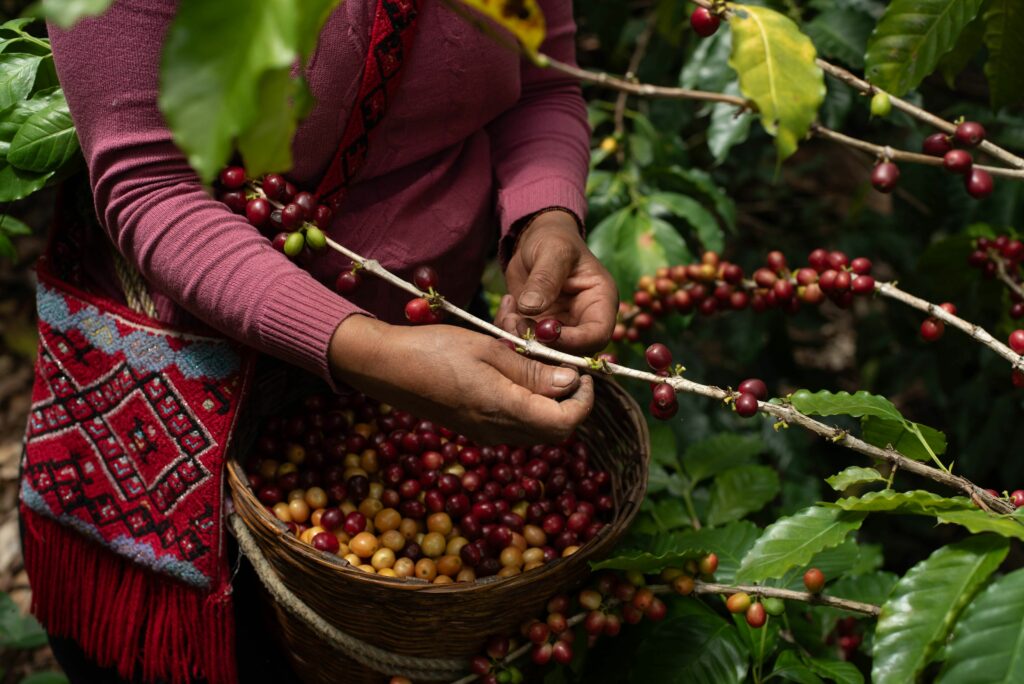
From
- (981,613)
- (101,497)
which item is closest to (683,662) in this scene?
(981,613)

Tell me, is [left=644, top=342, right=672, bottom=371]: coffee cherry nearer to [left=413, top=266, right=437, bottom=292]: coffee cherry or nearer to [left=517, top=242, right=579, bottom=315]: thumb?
[left=517, top=242, right=579, bottom=315]: thumb

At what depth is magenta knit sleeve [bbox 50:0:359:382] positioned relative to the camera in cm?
88

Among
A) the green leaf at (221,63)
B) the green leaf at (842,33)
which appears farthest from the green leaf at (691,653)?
the green leaf at (842,33)

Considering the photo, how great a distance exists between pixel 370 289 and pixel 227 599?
1.53 feet

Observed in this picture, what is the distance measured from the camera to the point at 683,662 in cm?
112

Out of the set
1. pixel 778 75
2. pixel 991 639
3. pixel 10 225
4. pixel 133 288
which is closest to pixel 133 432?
pixel 133 288

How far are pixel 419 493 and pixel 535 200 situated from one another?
0.48 meters

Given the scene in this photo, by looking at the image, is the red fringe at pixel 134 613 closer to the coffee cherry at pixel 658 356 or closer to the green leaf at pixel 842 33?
the coffee cherry at pixel 658 356

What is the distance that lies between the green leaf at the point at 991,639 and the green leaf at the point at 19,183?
44.8 inches

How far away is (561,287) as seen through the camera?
1141 millimetres

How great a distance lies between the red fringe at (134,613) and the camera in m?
1.16

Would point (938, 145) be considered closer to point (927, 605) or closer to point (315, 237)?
point (927, 605)

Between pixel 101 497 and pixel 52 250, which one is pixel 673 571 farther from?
pixel 52 250

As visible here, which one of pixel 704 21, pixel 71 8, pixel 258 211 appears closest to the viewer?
pixel 71 8
